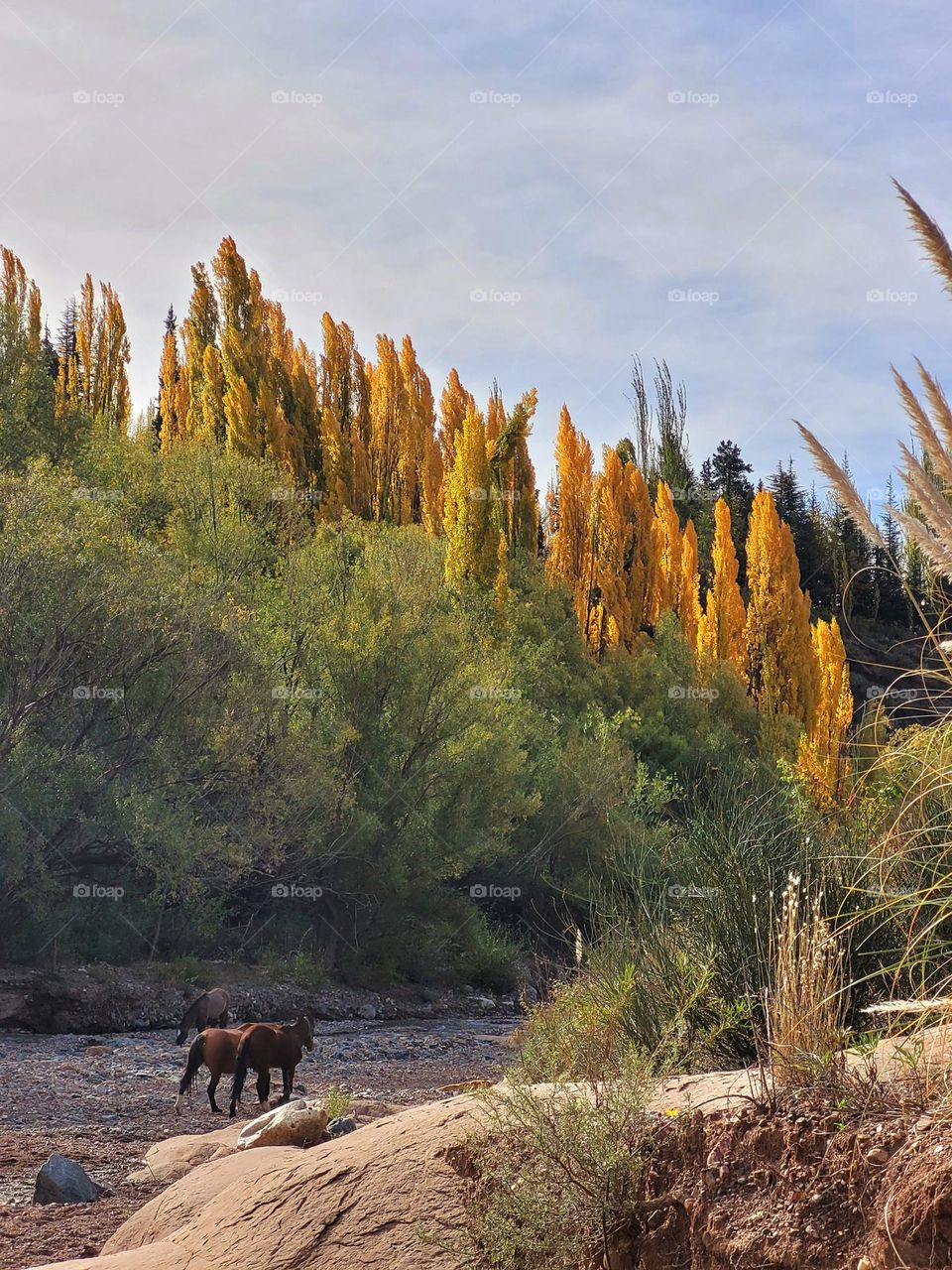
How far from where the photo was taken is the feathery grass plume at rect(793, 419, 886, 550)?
3709 mm

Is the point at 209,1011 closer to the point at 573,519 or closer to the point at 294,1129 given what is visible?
the point at 294,1129

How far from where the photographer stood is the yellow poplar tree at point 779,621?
3959 centimetres

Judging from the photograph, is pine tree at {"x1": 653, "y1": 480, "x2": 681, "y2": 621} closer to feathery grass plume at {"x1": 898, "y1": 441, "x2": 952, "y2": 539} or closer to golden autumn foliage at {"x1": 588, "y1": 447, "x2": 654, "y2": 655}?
golden autumn foliage at {"x1": 588, "y1": 447, "x2": 654, "y2": 655}

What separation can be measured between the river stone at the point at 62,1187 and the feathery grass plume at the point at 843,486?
6163 mm

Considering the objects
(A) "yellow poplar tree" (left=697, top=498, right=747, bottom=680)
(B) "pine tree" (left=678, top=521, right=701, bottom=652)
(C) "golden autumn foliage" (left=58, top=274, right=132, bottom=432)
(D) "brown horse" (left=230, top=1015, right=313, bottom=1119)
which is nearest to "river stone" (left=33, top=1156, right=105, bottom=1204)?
(D) "brown horse" (left=230, top=1015, right=313, bottom=1119)

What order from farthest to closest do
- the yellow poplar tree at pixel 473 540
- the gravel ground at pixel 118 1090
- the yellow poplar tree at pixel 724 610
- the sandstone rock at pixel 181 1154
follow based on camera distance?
1. the yellow poplar tree at pixel 724 610
2. the yellow poplar tree at pixel 473 540
3. the sandstone rock at pixel 181 1154
4. the gravel ground at pixel 118 1090

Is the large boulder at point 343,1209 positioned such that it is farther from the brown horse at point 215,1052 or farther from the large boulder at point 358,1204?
the brown horse at point 215,1052

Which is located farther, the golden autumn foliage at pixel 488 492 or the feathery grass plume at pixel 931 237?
the golden autumn foliage at pixel 488 492

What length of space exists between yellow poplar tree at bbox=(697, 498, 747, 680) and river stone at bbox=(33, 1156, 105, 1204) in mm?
34920

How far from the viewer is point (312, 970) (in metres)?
19.9

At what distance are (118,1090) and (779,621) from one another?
31784 mm

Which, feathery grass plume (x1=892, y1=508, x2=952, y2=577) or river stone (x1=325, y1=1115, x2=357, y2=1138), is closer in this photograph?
feathery grass plume (x1=892, y1=508, x2=952, y2=577)

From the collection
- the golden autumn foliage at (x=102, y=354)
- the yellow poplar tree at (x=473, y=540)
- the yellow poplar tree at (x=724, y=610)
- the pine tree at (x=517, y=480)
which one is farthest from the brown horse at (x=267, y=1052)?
the golden autumn foliage at (x=102, y=354)

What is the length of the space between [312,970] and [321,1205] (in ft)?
51.8
